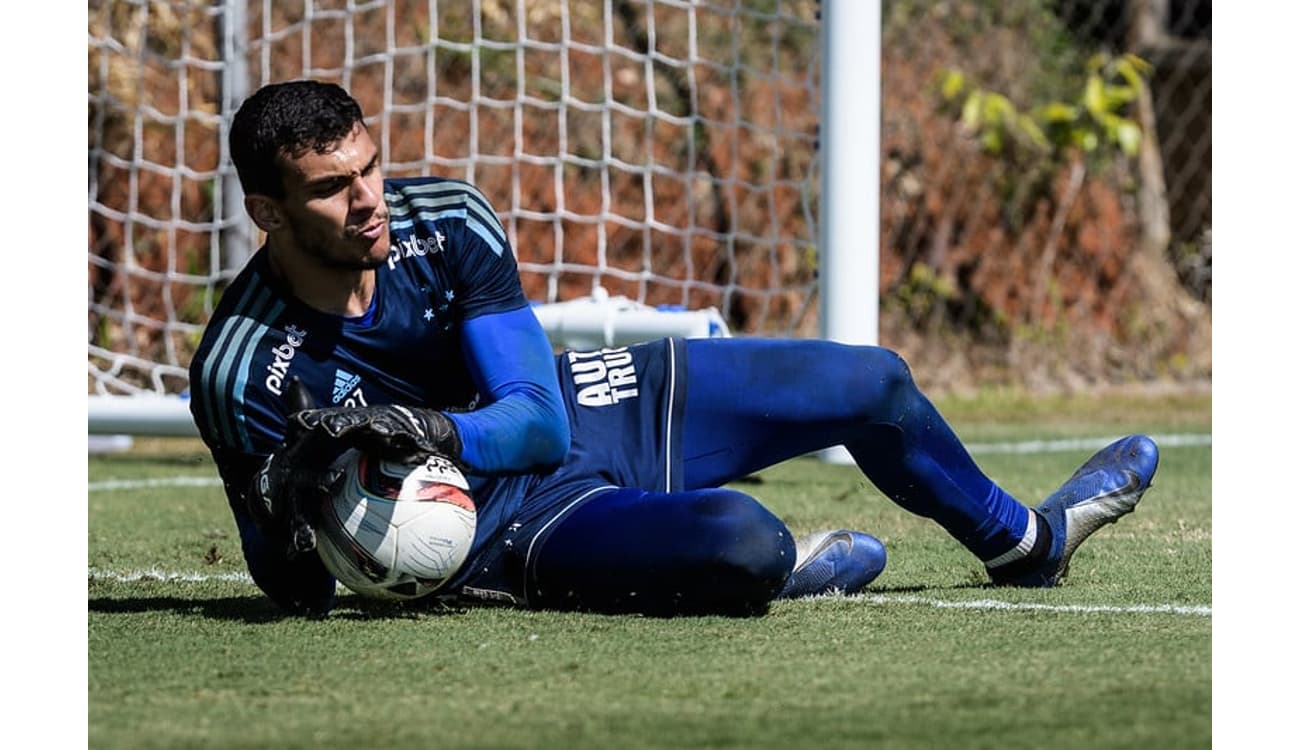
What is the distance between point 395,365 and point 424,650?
0.68 m

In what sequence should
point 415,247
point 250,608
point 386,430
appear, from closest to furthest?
point 386,430 → point 415,247 → point 250,608

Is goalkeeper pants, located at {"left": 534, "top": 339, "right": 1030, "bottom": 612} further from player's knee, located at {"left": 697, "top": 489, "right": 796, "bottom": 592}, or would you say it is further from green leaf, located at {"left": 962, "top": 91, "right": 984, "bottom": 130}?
green leaf, located at {"left": 962, "top": 91, "right": 984, "bottom": 130}

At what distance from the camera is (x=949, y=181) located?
10609 millimetres

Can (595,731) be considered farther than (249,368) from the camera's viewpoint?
No

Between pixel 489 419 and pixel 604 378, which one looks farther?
pixel 604 378

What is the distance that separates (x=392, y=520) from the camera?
3.55m

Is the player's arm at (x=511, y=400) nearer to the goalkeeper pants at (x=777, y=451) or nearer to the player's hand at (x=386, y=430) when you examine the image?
the player's hand at (x=386, y=430)

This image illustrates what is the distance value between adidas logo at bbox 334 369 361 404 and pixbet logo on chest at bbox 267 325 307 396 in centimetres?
10

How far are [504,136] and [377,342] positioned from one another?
189 inches

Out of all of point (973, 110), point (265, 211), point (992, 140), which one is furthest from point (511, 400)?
point (992, 140)

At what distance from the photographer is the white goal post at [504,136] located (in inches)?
303

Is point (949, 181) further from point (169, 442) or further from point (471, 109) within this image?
point (169, 442)

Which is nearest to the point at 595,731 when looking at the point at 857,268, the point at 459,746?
the point at 459,746

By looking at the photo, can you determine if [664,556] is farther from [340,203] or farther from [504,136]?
[504,136]
